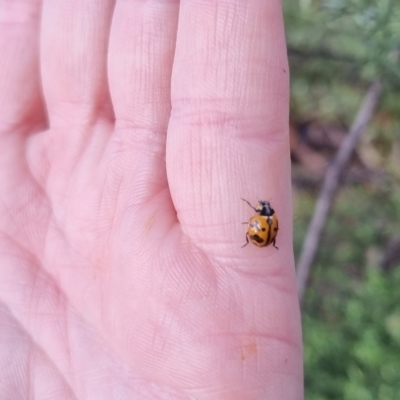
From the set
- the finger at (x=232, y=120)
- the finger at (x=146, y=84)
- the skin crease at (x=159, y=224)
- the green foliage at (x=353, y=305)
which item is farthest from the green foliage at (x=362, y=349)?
the finger at (x=146, y=84)

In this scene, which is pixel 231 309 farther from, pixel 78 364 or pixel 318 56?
pixel 318 56

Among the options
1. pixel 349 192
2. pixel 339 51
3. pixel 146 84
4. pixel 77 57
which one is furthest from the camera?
pixel 349 192

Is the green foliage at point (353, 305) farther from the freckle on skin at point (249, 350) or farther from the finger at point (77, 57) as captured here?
the finger at point (77, 57)

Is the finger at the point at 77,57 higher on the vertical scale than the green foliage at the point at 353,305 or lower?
higher

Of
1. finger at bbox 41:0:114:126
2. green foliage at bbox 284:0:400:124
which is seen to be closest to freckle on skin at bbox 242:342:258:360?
finger at bbox 41:0:114:126

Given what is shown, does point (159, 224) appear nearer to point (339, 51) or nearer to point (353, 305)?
point (353, 305)

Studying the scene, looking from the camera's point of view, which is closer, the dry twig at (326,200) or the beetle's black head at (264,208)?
the beetle's black head at (264,208)

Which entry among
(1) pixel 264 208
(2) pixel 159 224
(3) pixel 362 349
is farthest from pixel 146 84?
(3) pixel 362 349
